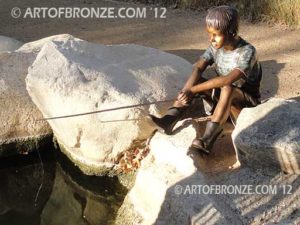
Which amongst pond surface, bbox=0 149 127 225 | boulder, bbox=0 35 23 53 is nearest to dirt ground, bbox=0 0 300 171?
boulder, bbox=0 35 23 53

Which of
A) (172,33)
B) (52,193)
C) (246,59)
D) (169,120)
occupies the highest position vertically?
(246,59)

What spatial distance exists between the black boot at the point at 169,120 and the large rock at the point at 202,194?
10 centimetres

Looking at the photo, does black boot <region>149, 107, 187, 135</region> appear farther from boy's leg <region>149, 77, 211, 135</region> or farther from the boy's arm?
the boy's arm

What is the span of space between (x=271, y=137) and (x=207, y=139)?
1.60 ft

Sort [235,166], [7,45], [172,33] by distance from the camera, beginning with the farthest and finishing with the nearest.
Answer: [172,33], [7,45], [235,166]

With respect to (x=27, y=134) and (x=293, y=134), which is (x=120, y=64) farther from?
(x=293, y=134)

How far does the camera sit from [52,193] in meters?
5.02

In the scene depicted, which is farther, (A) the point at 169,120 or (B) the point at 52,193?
(B) the point at 52,193

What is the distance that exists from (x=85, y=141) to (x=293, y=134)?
1.77 m

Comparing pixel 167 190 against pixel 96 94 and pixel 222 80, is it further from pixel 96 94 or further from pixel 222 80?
pixel 96 94

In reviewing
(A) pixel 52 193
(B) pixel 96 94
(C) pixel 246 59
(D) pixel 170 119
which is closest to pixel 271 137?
(C) pixel 246 59

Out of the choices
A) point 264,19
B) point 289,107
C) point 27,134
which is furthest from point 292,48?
point 27,134

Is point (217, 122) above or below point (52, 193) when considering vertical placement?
above

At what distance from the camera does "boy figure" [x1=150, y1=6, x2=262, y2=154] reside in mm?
3996
